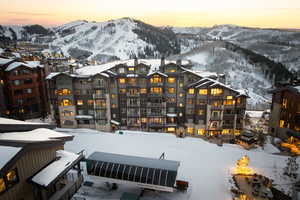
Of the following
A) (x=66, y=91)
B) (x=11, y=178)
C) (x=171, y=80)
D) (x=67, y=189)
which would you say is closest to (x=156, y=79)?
(x=171, y=80)

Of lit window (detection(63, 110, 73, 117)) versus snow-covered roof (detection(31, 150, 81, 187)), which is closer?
snow-covered roof (detection(31, 150, 81, 187))

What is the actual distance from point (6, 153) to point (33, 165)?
268cm

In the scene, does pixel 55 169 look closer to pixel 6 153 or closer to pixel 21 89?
pixel 6 153

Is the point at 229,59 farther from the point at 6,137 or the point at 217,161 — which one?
the point at 6,137

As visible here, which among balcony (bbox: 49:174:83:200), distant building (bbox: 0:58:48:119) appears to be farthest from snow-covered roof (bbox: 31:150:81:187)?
distant building (bbox: 0:58:48:119)

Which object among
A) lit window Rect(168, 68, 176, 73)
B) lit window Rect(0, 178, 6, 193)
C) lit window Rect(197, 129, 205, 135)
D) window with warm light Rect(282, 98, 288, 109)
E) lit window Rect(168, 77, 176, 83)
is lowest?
lit window Rect(197, 129, 205, 135)

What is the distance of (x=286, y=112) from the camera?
113 feet

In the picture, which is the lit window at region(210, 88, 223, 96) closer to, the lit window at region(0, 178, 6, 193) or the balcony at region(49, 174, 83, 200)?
the balcony at region(49, 174, 83, 200)

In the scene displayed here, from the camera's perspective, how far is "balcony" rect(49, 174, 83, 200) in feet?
50.7

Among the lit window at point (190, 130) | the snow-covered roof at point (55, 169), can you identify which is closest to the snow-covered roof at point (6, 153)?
the snow-covered roof at point (55, 169)

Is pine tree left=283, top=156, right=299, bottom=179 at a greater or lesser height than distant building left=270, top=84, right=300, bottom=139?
lesser

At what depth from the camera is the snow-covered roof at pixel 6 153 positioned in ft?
35.0

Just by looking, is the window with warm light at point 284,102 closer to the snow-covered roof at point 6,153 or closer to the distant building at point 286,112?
the distant building at point 286,112

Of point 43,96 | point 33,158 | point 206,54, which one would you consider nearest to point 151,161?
point 33,158
